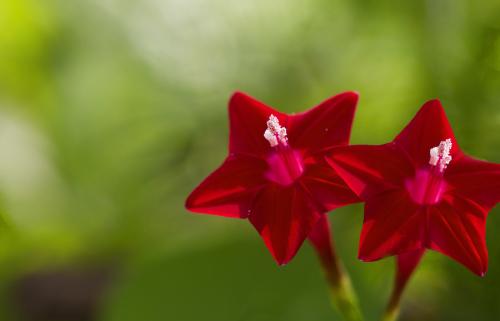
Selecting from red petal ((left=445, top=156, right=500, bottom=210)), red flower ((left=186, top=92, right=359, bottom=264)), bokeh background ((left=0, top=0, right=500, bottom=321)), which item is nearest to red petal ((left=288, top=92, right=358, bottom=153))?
red flower ((left=186, top=92, right=359, bottom=264))

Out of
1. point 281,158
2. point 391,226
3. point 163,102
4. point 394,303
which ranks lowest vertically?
point 394,303

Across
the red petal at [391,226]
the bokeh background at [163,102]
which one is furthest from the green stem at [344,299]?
the bokeh background at [163,102]

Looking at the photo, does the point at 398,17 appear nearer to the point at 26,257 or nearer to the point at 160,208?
the point at 160,208

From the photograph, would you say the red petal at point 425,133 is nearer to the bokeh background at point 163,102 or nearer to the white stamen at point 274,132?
the white stamen at point 274,132

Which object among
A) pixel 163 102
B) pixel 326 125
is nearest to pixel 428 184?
pixel 326 125

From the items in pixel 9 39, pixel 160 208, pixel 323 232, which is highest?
pixel 9 39

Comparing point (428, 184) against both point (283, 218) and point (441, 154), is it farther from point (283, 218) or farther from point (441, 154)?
point (283, 218)

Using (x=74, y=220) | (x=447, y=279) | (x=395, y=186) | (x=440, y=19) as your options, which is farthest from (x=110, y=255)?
(x=395, y=186)
